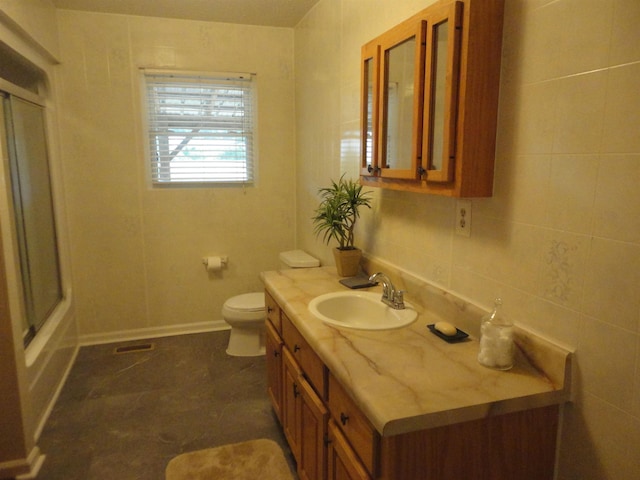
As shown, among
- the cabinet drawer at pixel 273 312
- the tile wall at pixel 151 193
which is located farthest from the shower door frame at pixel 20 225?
the cabinet drawer at pixel 273 312

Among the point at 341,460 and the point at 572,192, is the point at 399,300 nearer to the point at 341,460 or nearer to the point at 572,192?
the point at 341,460

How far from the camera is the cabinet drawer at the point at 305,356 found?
5.13ft

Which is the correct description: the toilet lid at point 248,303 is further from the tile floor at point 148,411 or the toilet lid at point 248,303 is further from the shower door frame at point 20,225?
the shower door frame at point 20,225

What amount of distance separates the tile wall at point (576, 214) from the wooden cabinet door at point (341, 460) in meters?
0.58

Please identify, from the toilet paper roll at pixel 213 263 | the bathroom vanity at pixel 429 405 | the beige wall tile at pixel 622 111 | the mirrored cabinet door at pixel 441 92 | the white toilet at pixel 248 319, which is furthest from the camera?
the toilet paper roll at pixel 213 263

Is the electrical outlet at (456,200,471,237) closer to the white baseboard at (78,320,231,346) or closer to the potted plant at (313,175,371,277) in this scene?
the potted plant at (313,175,371,277)

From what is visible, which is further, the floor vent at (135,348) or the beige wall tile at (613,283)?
the floor vent at (135,348)

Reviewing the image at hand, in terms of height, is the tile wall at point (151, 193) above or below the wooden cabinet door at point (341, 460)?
above

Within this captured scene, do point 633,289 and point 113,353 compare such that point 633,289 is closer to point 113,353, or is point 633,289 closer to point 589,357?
point 589,357

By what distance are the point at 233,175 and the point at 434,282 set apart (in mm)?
2243

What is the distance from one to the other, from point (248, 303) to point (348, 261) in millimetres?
1148

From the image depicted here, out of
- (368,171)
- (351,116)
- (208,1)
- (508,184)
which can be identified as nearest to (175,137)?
(208,1)

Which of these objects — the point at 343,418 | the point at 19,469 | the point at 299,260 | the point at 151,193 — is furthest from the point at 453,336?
the point at 151,193

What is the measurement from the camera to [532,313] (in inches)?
52.5
